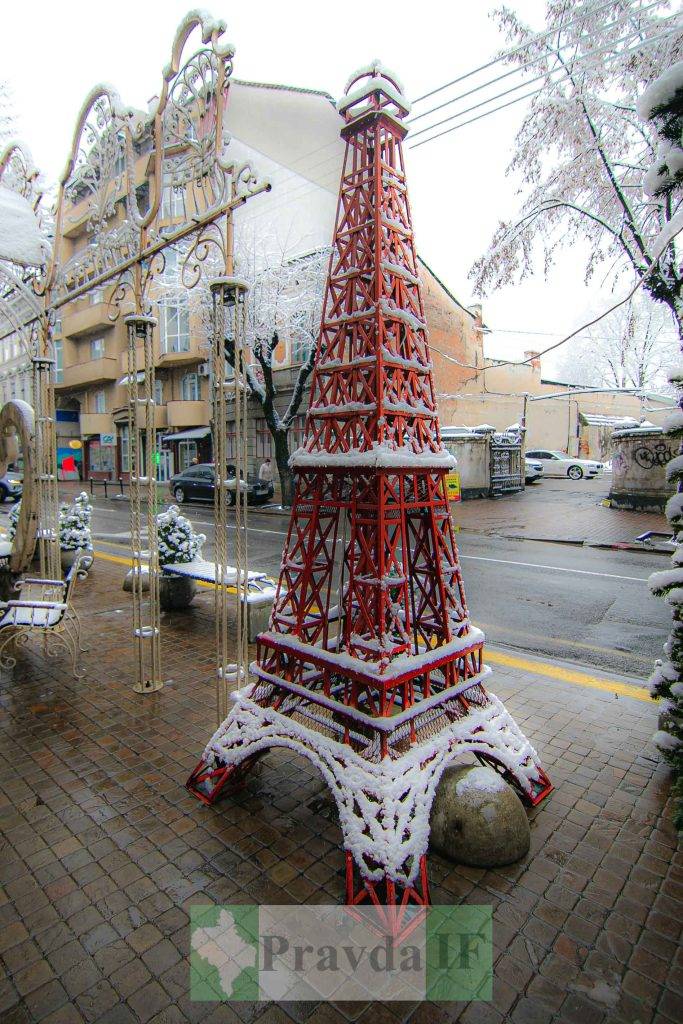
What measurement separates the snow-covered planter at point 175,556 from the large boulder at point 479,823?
215 inches

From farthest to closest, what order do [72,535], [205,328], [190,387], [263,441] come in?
[190,387], [263,441], [205,328], [72,535]

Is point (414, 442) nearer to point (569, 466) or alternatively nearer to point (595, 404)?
point (569, 466)

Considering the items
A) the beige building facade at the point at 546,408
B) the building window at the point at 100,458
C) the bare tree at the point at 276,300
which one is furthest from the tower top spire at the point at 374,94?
the building window at the point at 100,458

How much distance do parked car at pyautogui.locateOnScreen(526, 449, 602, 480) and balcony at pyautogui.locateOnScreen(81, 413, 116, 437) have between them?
24419mm

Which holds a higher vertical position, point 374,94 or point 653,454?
point 374,94

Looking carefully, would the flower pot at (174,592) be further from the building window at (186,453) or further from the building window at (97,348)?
the building window at (97,348)

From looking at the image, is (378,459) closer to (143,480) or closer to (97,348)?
(143,480)

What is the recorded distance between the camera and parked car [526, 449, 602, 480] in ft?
97.4

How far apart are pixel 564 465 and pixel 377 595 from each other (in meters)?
30.2

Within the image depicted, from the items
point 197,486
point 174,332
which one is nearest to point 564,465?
point 197,486

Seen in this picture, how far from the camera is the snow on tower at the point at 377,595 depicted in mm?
2738

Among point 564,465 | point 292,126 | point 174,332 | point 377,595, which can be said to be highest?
point 174,332

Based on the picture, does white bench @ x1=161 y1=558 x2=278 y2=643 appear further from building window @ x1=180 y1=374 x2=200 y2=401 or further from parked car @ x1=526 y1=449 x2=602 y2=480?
parked car @ x1=526 y1=449 x2=602 y2=480

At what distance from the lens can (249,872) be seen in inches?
114
